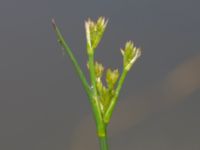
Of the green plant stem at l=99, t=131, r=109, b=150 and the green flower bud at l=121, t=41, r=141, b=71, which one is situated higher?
the green flower bud at l=121, t=41, r=141, b=71

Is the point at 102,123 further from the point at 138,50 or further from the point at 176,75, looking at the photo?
the point at 176,75

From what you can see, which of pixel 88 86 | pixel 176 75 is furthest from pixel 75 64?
pixel 176 75

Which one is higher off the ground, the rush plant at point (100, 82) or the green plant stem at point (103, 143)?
the rush plant at point (100, 82)

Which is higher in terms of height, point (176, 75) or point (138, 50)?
point (138, 50)

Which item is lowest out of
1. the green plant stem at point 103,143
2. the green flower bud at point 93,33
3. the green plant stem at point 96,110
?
the green plant stem at point 103,143

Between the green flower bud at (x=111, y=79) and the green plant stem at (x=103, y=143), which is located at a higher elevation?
the green flower bud at (x=111, y=79)
